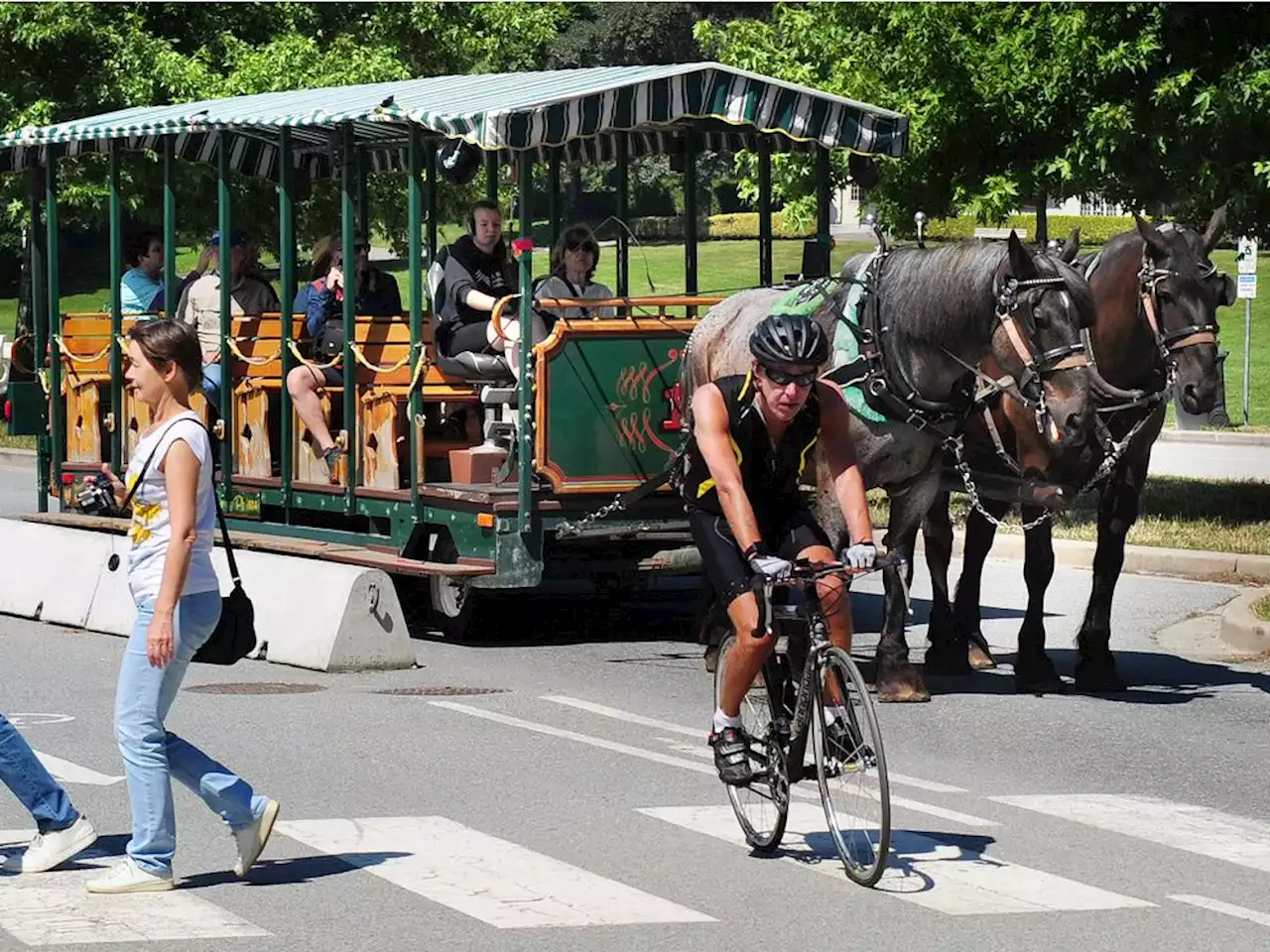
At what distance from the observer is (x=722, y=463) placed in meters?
7.77

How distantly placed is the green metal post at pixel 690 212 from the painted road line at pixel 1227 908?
8.21 m

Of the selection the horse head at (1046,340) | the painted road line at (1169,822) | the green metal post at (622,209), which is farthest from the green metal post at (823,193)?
the painted road line at (1169,822)

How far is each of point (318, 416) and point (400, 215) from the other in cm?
1228

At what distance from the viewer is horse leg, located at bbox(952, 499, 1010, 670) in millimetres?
12891

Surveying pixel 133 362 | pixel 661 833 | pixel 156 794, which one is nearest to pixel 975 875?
pixel 661 833

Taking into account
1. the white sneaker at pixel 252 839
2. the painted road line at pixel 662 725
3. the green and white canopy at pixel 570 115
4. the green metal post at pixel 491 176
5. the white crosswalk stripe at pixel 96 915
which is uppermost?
the green and white canopy at pixel 570 115

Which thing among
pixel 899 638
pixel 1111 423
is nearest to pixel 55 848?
pixel 899 638

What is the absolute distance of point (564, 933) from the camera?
22.9 feet

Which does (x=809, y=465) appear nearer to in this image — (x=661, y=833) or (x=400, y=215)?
(x=661, y=833)

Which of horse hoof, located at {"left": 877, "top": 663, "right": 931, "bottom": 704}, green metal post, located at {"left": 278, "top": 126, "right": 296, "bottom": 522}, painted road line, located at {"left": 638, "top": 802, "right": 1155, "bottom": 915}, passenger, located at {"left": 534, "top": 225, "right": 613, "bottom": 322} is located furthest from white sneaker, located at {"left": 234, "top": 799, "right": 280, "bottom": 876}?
green metal post, located at {"left": 278, "top": 126, "right": 296, "bottom": 522}

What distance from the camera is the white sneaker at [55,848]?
777cm

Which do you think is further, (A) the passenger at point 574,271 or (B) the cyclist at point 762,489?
(A) the passenger at point 574,271

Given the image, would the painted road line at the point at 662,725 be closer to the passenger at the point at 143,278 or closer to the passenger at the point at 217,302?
the passenger at the point at 217,302

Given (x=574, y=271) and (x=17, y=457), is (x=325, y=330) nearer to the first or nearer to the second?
(x=574, y=271)
